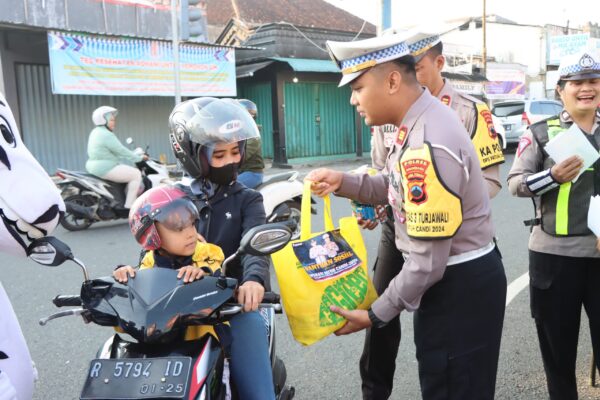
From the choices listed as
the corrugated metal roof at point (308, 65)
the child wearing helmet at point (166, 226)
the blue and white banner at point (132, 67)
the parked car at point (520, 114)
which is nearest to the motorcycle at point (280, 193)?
the child wearing helmet at point (166, 226)

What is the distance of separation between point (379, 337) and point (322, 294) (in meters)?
0.91

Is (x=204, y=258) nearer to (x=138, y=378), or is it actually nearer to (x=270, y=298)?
(x=270, y=298)

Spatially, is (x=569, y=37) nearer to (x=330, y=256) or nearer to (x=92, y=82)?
(x=92, y=82)

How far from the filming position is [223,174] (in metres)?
2.35

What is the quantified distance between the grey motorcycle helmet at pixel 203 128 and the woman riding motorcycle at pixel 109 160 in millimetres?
5814

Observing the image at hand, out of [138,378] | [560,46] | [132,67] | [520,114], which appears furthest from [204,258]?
[560,46]

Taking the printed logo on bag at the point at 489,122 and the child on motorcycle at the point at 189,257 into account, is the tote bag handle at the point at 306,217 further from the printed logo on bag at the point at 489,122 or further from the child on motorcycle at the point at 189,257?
the printed logo on bag at the point at 489,122

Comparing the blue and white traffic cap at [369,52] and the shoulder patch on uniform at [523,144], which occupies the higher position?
the blue and white traffic cap at [369,52]

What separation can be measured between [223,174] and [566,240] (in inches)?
65.0

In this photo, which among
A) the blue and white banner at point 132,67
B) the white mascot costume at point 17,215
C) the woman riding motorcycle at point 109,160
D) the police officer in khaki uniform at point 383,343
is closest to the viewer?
the white mascot costume at point 17,215

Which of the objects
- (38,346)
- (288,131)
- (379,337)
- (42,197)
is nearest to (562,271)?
(379,337)

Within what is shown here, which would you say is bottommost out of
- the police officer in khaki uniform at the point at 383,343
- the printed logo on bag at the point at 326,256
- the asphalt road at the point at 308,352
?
the asphalt road at the point at 308,352

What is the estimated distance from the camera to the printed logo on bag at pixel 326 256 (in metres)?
2.08

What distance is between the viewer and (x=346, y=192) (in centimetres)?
245
